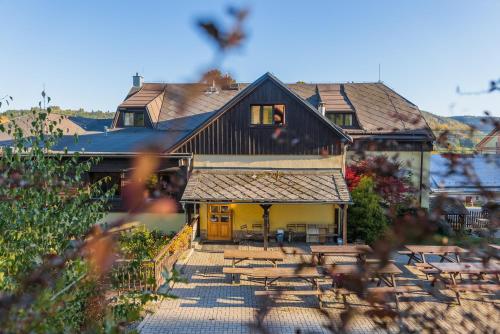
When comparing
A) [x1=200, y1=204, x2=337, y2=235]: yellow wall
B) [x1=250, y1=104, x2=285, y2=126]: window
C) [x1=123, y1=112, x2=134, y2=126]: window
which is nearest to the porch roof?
[x1=200, y1=204, x2=337, y2=235]: yellow wall

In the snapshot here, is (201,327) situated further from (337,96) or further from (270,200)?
(337,96)

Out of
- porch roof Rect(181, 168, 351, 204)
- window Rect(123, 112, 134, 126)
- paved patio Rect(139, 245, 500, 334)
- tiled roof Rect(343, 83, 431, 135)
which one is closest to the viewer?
paved patio Rect(139, 245, 500, 334)

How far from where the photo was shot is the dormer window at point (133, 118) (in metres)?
20.5

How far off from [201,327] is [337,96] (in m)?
17.4

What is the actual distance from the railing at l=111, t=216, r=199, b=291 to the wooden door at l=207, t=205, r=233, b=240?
26.9 inches

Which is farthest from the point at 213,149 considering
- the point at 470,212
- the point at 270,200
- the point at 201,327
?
the point at 470,212

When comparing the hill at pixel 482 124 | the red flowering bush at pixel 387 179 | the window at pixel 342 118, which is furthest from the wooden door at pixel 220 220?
the hill at pixel 482 124

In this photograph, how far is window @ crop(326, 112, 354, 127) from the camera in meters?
20.8

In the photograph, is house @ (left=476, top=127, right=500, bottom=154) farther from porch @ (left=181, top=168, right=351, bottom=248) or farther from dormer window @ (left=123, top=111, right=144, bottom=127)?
dormer window @ (left=123, top=111, right=144, bottom=127)

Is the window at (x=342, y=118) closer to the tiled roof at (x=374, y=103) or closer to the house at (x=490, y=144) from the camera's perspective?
the tiled roof at (x=374, y=103)

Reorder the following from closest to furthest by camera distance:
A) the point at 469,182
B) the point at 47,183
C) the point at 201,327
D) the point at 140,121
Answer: the point at 469,182 → the point at 47,183 → the point at 201,327 → the point at 140,121

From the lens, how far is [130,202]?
1.54 metres

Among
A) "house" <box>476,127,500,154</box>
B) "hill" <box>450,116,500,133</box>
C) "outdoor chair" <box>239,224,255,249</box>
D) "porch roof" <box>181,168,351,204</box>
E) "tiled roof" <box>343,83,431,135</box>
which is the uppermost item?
"tiled roof" <box>343,83,431,135</box>

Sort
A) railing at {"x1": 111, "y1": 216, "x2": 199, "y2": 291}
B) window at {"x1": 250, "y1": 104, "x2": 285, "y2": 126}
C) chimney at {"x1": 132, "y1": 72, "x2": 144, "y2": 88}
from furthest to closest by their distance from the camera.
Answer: chimney at {"x1": 132, "y1": 72, "x2": 144, "y2": 88} < window at {"x1": 250, "y1": 104, "x2": 285, "y2": 126} < railing at {"x1": 111, "y1": 216, "x2": 199, "y2": 291}
